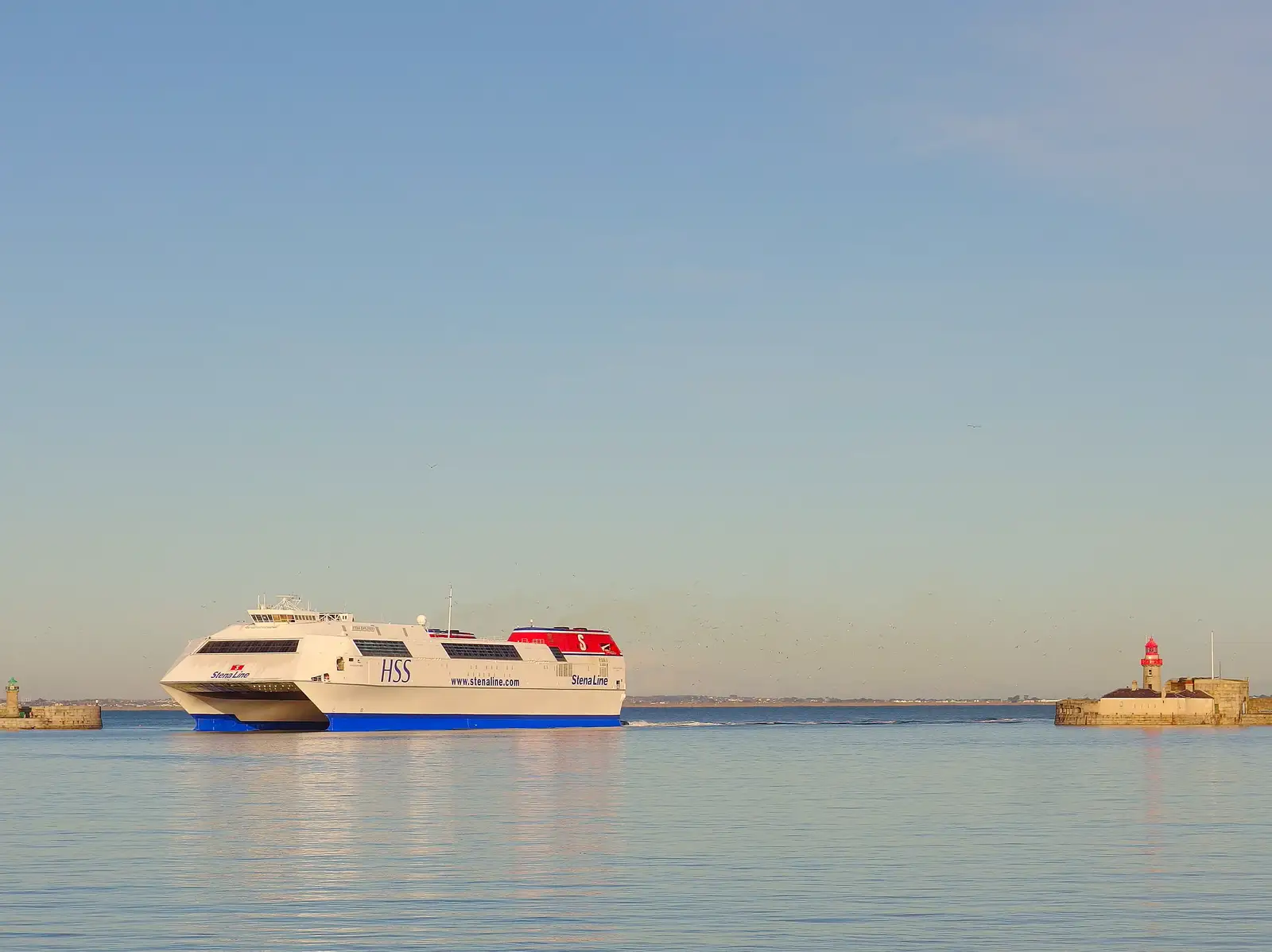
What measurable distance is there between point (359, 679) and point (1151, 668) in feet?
290

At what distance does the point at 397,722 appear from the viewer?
12344 centimetres

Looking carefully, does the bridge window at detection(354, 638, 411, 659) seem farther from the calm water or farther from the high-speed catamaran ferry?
the calm water

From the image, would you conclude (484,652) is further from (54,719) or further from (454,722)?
(54,719)

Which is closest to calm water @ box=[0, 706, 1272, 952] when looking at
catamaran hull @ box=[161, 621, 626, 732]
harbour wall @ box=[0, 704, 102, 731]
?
catamaran hull @ box=[161, 621, 626, 732]

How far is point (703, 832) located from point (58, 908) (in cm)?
1840

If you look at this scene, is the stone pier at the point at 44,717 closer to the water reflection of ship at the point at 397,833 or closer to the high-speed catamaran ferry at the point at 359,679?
the high-speed catamaran ferry at the point at 359,679

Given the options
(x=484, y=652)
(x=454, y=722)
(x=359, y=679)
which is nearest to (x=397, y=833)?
(x=359, y=679)

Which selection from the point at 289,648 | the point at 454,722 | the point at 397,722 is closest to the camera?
the point at 289,648

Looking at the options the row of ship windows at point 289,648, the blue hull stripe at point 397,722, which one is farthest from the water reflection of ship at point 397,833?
the blue hull stripe at point 397,722

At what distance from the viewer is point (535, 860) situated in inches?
1351

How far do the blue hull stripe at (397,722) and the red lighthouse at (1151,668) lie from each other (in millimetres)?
62764

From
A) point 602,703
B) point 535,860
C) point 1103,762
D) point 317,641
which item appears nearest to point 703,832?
point 535,860

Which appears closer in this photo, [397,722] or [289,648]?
[289,648]

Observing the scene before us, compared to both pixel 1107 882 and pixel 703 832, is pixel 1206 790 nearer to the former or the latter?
pixel 703 832
